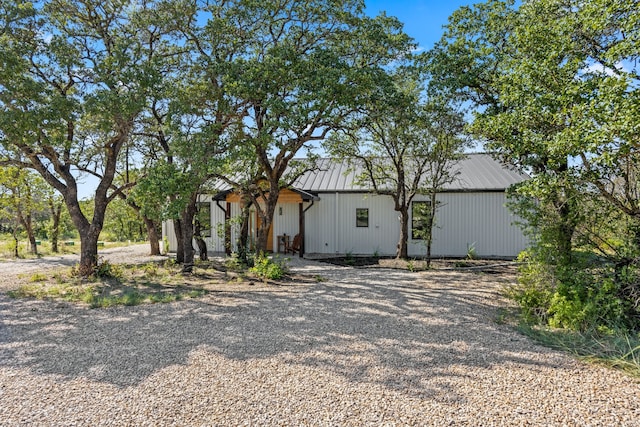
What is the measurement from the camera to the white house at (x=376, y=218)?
13734mm

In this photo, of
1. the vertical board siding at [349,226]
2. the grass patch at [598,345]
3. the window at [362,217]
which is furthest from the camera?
the window at [362,217]

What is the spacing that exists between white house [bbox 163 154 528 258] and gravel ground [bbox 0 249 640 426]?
7.89 meters

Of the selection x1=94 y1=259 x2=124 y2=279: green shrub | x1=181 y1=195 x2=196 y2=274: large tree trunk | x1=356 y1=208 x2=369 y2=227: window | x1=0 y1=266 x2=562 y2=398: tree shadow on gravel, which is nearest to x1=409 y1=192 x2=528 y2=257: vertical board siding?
x1=356 y1=208 x2=369 y2=227: window

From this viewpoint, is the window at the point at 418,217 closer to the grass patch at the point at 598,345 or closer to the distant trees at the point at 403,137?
the distant trees at the point at 403,137

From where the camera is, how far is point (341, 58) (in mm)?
8758

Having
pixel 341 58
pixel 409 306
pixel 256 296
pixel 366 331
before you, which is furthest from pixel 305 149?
pixel 366 331

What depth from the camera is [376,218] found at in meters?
14.3

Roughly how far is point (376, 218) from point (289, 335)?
9.85 m

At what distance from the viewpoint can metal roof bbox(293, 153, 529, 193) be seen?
13.9 metres

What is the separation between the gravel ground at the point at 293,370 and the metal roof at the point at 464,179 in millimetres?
8265

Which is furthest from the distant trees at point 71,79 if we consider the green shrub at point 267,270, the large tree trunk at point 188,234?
the green shrub at point 267,270

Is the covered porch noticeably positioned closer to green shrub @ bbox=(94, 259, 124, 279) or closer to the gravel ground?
green shrub @ bbox=(94, 259, 124, 279)

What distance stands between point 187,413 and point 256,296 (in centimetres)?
434

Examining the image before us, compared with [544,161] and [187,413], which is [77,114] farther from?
[544,161]
